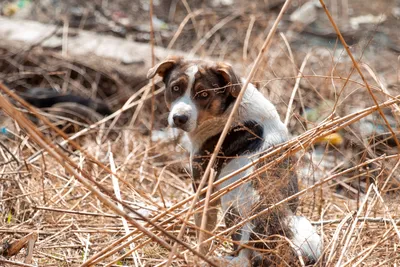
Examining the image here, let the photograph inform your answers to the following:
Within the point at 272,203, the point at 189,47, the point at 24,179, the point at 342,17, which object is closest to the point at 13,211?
the point at 24,179

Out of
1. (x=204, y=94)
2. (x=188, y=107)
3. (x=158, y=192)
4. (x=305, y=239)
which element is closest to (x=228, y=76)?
(x=204, y=94)

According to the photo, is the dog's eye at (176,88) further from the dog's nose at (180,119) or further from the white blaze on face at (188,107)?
the dog's nose at (180,119)

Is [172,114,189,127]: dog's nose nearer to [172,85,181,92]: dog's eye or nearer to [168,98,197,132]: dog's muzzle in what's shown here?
[168,98,197,132]: dog's muzzle

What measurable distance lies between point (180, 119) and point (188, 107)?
0.27 feet

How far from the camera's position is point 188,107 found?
348cm

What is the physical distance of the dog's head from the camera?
11.4 feet

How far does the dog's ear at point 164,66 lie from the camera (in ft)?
12.3

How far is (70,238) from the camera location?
3.76m

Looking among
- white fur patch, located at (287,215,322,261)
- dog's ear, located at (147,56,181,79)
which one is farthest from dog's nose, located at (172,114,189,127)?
white fur patch, located at (287,215,322,261)

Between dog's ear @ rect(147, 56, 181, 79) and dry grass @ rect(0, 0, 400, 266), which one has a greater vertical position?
dog's ear @ rect(147, 56, 181, 79)

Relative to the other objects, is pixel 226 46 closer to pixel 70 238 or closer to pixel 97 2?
pixel 97 2

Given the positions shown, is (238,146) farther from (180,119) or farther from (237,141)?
(180,119)

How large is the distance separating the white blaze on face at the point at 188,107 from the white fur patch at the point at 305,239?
0.73m

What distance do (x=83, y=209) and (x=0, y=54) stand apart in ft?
12.1
